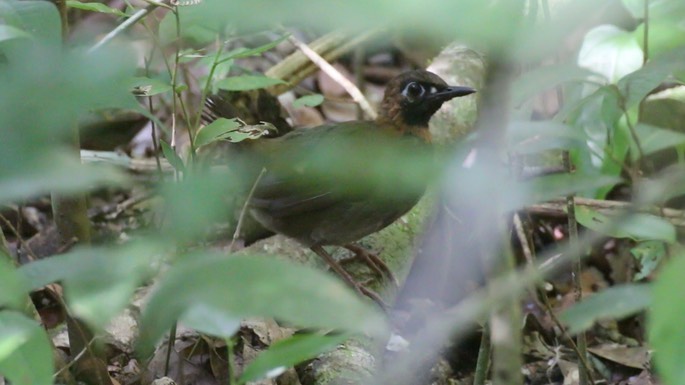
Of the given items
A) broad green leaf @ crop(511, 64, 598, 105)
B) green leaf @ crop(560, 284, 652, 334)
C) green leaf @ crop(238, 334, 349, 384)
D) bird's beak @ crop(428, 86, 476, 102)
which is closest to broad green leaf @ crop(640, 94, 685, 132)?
bird's beak @ crop(428, 86, 476, 102)

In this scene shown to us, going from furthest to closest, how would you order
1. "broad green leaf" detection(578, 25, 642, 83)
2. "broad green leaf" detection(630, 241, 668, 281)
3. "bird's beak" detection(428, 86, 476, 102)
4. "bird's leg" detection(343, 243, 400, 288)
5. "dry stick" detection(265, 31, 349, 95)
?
Result: "dry stick" detection(265, 31, 349, 95), "broad green leaf" detection(578, 25, 642, 83), "bird's beak" detection(428, 86, 476, 102), "bird's leg" detection(343, 243, 400, 288), "broad green leaf" detection(630, 241, 668, 281)

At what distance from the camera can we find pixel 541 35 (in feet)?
3.95

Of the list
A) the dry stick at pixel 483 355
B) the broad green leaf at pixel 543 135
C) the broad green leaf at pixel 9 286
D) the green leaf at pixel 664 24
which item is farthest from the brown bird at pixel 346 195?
the broad green leaf at pixel 9 286

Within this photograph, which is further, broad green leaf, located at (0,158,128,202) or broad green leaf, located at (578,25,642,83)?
broad green leaf, located at (578,25,642,83)

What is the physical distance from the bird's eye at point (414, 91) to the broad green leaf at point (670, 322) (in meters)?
3.51

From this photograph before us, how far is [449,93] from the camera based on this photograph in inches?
173

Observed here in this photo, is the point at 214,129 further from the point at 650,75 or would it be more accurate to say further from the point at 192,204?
the point at 192,204

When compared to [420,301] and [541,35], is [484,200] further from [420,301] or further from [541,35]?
[420,301]

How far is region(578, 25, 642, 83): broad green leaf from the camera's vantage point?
15.1 ft

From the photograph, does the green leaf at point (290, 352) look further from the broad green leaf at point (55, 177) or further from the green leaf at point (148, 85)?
the green leaf at point (148, 85)

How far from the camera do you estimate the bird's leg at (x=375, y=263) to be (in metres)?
4.11

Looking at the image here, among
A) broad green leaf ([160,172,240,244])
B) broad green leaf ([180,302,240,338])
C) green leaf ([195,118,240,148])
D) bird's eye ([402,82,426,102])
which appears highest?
broad green leaf ([160,172,240,244])

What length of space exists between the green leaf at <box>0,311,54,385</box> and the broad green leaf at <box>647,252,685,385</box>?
2.84 ft

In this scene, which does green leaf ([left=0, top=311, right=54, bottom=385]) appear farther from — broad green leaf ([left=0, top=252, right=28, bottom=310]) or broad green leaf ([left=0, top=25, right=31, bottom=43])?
broad green leaf ([left=0, top=25, right=31, bottom=43])
